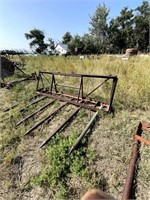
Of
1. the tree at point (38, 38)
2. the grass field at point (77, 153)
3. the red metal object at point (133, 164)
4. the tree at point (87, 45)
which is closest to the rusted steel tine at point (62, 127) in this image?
the grass field at point (77, 153)

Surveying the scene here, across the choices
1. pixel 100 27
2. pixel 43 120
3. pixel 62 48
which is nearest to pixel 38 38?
pixel 62 48

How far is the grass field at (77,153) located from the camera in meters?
2.13

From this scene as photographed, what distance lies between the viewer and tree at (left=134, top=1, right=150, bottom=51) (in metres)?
36.7

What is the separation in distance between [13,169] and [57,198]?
2.98ft

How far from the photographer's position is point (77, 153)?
8.34 feet

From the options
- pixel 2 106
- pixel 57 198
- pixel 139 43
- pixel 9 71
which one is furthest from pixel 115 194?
pixel 139 43

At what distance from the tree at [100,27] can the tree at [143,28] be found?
7.22 metres

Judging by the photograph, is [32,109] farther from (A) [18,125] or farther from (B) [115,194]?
(B) [115,194]

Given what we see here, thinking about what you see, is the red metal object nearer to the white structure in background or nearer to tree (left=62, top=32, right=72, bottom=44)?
the white structure in background

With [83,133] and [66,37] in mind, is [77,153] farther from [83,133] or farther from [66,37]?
[66,37]

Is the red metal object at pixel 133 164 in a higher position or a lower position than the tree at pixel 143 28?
lower

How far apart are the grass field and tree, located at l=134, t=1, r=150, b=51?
37.6m

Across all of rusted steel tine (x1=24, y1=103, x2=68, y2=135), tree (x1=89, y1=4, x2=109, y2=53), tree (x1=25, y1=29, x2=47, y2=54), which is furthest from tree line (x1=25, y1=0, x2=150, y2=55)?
rusted steel tine (x1=24, y1=103, x2=68, y2=135)

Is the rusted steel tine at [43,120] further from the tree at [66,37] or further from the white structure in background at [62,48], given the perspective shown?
the tree at [66,37]
